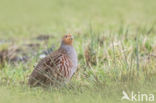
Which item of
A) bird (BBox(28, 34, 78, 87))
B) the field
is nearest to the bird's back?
bird (BBox(28, 34, 78, 87))

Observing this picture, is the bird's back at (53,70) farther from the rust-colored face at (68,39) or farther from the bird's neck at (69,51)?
the rust-colored face at (68,39)

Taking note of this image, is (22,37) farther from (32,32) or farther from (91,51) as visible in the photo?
(91,51)

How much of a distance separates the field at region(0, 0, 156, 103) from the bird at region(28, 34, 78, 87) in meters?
0.12

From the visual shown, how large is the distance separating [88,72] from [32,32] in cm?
597

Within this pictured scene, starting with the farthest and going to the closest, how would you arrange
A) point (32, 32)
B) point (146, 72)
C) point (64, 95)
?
point (32, 32), point (146, 72), point (64, 95)

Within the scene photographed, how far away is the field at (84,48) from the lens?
4.48 m

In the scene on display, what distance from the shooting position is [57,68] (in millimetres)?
4844

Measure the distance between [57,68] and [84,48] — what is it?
1.89 metres

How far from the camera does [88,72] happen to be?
17.3ft

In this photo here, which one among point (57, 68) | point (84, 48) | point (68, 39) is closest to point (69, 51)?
point (68, 39)

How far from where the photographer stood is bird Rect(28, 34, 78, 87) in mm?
4832

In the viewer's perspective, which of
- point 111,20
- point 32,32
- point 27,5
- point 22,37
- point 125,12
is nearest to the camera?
point 22,37

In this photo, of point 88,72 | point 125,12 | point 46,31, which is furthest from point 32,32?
point 88,72

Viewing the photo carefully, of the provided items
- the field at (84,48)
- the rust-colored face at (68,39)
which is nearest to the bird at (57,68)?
the rust-colored face at (68,39)
